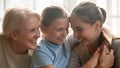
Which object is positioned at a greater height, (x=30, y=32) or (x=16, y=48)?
(x=30, y=32)

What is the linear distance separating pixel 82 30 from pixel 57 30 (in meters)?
0.15

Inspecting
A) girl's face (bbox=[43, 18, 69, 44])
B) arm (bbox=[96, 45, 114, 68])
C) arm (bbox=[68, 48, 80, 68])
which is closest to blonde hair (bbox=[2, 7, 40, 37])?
girl's face (bbox=[43, 18, 69, 44])

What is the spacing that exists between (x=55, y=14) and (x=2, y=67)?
490 millimetres

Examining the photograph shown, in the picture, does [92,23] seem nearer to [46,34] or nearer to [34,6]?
[46,34]

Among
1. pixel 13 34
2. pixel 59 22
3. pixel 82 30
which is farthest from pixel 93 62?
pixel 13 34

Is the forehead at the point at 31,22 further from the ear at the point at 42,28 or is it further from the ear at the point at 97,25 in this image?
the ear at the point at 97,25

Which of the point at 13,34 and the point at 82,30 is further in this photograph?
the point at 13,34

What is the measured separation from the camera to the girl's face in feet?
5.39

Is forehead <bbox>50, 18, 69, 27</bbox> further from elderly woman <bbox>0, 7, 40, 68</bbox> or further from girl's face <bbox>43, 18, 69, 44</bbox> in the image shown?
elderly woman <bbox>0, 7, 40, 68</bbox>

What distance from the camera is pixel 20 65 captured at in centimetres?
176

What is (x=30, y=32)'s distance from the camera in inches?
65.9

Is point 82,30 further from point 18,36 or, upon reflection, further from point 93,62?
point 18,36

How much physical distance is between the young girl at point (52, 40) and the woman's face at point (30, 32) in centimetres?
4

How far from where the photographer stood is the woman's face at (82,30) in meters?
1.62
